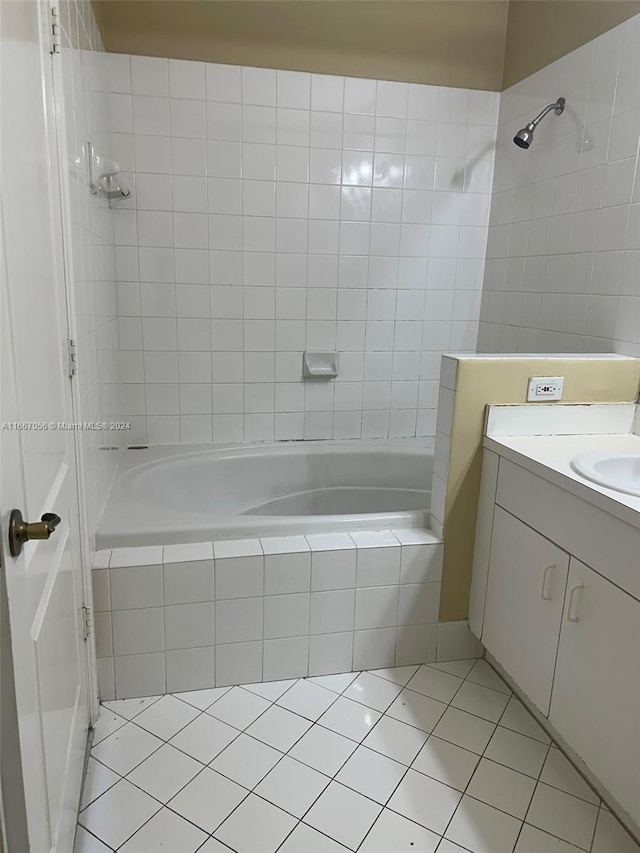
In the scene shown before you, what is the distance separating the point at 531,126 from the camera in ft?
7.68

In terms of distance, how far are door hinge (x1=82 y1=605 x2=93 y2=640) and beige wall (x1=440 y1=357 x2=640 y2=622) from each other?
3.73ft

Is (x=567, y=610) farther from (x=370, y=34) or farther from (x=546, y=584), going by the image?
(x=370, y=34)

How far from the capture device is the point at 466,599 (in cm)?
213

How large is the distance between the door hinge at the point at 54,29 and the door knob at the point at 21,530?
1.09 m

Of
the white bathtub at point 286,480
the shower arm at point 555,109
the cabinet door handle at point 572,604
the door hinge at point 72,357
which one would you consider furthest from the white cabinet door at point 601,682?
the shower arm at point 555,109

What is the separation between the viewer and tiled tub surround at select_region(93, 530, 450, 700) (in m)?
1.86

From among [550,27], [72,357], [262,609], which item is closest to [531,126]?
[550,27]

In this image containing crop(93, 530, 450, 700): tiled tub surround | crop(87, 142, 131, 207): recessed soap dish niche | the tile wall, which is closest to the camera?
the tile wall

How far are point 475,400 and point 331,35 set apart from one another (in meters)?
1.78

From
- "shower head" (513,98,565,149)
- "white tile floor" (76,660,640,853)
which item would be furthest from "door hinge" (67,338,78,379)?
"shower head" (513,98,565,149)

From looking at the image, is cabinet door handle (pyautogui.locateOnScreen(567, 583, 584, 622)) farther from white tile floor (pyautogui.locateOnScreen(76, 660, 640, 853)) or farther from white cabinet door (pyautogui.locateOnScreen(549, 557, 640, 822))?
white tile floor (pyautogui.locateOnScreen(76, 660, 640, 853))

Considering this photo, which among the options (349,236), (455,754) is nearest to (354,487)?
(349,236)

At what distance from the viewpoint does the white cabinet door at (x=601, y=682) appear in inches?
53.0

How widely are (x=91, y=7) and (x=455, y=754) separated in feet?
8.77
